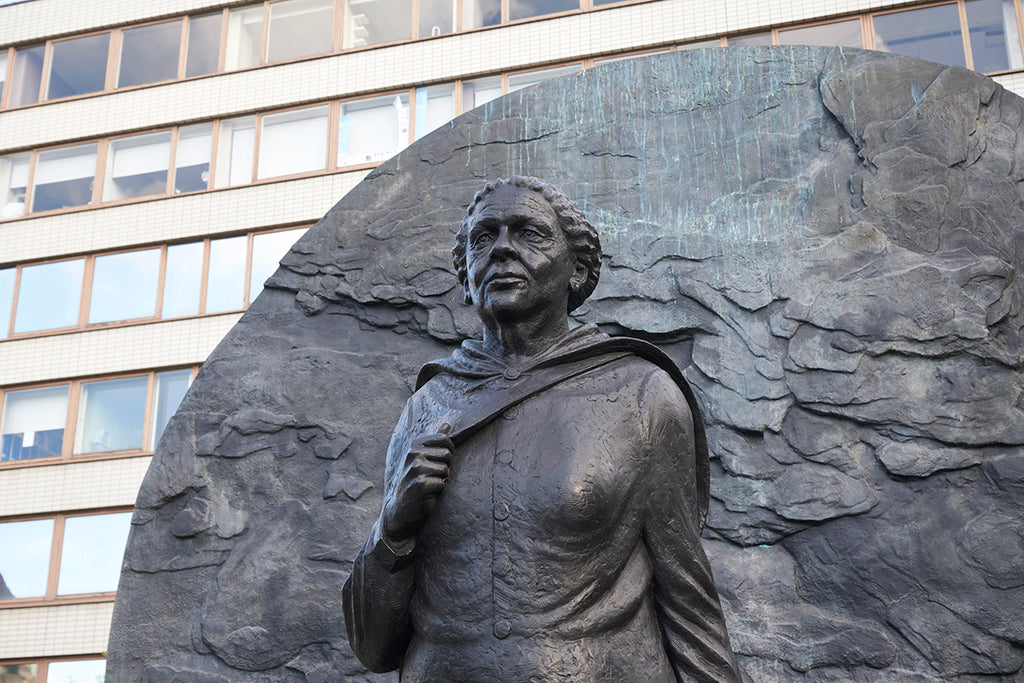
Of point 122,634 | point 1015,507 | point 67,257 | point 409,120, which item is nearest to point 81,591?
point 67,257

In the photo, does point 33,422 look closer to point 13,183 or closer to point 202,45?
point 13,183

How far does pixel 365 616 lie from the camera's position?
3.11 meters

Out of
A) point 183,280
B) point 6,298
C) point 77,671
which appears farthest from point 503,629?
point 6,298

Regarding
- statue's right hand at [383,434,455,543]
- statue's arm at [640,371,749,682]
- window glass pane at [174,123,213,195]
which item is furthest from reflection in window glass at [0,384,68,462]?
statue's arm at [640,371,749,682]

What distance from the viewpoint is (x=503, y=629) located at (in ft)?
9.48

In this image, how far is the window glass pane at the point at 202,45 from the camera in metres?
17.4

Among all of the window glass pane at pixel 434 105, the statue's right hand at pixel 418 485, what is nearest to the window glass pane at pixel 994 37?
the window glass pane at pixel 434 105

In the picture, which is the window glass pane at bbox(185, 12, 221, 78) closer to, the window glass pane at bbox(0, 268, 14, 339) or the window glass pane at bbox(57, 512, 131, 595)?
the window glass pane at bbox(0, 268, 14, 339)

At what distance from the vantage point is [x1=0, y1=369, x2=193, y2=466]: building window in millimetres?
16250

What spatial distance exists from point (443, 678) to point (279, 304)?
4.91 metres

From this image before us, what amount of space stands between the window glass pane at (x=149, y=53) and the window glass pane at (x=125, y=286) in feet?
9.26

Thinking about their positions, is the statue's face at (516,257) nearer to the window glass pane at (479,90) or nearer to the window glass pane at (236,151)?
the window glass pane at (479,90)

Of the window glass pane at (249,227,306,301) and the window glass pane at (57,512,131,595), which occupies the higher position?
the window glass pane at (249,227,306,301)

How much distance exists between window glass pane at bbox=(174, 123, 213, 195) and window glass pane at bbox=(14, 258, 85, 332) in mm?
1920
